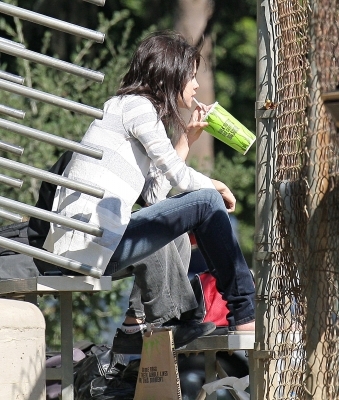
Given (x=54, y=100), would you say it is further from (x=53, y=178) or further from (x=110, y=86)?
(x=110, y=86)

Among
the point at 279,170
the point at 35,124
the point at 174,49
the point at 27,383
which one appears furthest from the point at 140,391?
the point at 35,124

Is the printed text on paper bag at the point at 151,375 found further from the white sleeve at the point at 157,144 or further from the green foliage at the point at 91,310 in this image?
the green foliage at the point at 91,310

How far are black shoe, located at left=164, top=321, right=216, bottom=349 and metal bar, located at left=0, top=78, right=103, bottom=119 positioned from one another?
42.3 inches

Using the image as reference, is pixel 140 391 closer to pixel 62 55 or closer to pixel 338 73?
pixel 338 73

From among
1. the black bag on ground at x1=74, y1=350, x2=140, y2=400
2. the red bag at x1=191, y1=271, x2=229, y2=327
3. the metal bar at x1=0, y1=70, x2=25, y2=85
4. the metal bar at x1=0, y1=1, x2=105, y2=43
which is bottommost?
the black bag on ground at x1=74, y1=350, x2=140, y2=400

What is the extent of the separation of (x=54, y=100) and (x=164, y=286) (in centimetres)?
98

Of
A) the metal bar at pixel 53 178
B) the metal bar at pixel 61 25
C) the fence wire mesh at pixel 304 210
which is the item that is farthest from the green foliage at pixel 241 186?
the metal bar at pixel 61 25

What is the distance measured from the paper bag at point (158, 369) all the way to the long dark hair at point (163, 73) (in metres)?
0.83

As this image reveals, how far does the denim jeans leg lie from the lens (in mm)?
3576

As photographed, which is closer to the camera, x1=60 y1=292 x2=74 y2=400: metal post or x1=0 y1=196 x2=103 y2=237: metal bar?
x1=0 y1=196 x2=103 y2=237: metal bar

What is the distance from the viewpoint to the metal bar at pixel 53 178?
292 cm

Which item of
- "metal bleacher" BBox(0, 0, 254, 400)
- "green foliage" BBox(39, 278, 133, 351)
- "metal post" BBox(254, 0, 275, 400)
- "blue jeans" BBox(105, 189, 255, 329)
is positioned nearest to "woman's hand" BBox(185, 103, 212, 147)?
"blue jeans" BBox(105, 189, 255, 329)

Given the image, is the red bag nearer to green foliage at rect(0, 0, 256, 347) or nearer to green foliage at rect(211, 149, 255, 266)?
green foliage at rect(0, 0, 256, 347)

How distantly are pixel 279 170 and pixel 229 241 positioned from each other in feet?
1.89
